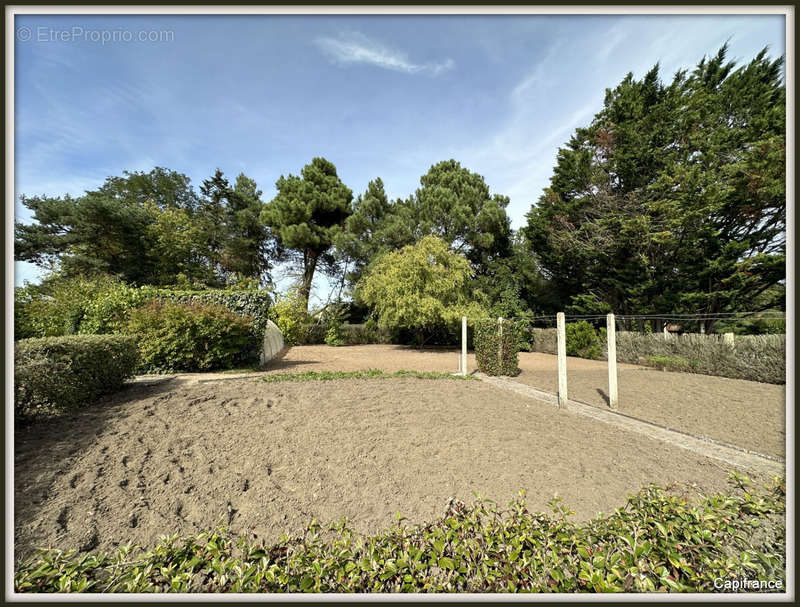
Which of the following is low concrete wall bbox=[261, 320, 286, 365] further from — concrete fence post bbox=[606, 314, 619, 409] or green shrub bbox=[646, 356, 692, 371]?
green shrub bbox=[646, 356, 692, 371]

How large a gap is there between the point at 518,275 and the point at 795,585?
16599 millimetres

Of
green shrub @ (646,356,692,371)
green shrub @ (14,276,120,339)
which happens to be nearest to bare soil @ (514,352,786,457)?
green shrub @ (646,356,692,371)

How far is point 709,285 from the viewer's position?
1211 cm

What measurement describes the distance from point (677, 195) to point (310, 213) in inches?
724

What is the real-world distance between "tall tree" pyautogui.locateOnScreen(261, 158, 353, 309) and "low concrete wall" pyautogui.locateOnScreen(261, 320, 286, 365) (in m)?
5.34

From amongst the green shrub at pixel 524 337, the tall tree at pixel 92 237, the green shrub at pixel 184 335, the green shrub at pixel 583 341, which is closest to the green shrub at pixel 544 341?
the green shrub at pixel 524 337

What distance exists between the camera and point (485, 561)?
134 cm

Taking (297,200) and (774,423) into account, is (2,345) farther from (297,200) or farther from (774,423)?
(297,200)

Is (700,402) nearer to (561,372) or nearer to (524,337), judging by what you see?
(561,372)

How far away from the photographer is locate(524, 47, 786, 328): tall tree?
1113cm

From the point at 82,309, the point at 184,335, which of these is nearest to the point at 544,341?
the point at 184,335

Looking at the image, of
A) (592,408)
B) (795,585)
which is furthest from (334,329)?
(795,585)

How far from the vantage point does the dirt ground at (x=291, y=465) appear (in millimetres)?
1906

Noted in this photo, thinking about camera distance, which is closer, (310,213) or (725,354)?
(725,354)
